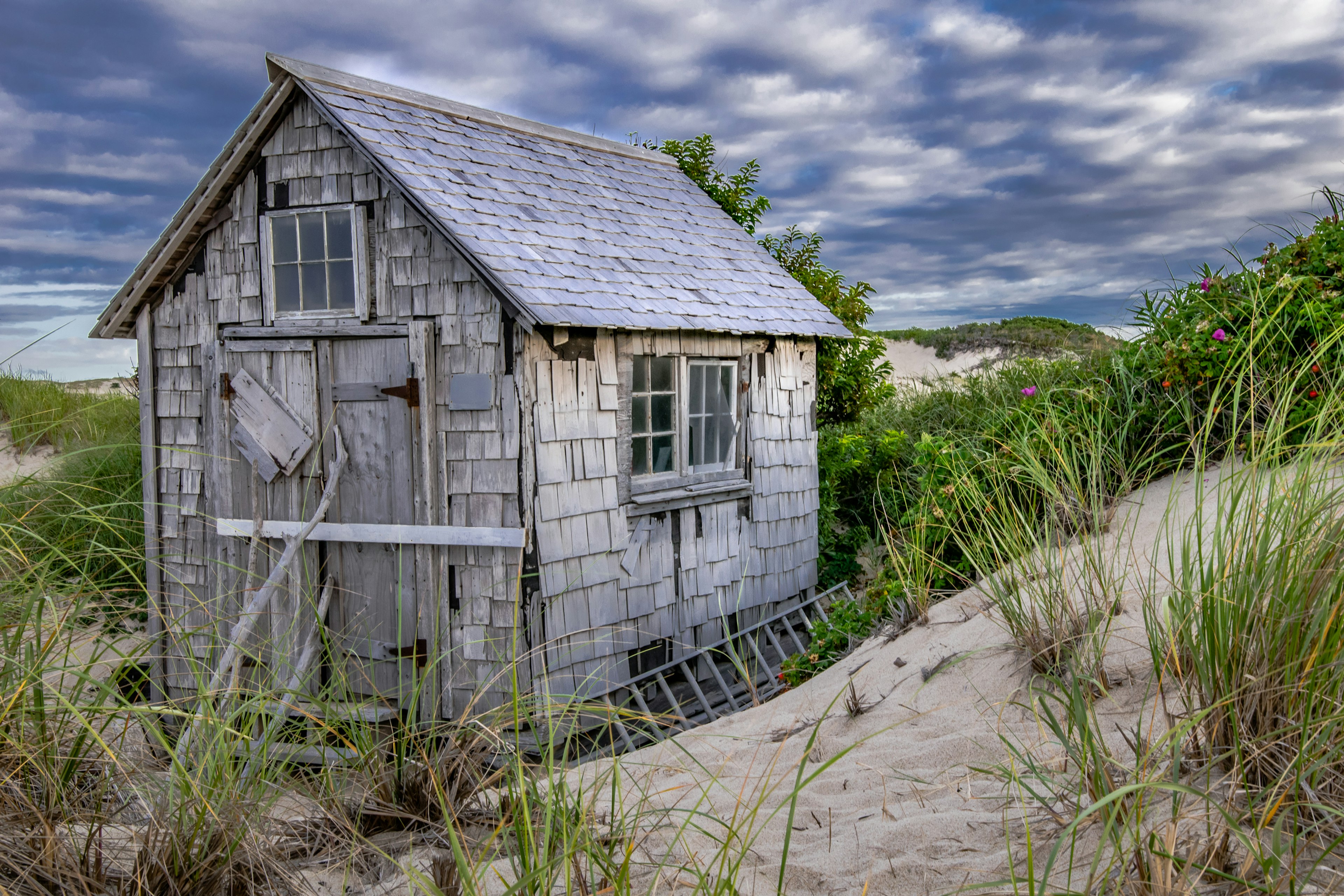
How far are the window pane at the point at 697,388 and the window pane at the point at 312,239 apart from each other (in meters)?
2.84

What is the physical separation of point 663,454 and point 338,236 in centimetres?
288

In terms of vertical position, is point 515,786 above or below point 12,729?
below

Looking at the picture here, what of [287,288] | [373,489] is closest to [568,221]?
[287,288]

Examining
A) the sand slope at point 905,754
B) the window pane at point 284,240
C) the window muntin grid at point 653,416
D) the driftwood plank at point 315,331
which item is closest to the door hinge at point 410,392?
the driftwood plank at point 315,331

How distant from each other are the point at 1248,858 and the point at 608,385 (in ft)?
16.6

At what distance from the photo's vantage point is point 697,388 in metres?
7.45

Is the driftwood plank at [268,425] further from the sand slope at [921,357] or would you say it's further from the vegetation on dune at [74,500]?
the sand slope at [921,357]

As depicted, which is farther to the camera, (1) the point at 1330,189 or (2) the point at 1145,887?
(1) the point at 1330,189

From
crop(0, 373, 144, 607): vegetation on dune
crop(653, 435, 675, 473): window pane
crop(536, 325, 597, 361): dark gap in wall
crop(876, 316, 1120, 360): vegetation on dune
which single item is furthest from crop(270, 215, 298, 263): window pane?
crop(876, 316, 1120, 360): vegetation on dune

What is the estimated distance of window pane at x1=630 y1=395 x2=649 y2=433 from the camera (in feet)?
22.5

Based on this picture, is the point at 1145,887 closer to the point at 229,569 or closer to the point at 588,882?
the point at 588,882

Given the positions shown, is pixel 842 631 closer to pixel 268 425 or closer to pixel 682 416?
pixel 682 416

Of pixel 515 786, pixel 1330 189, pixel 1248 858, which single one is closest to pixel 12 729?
pixel 515 786

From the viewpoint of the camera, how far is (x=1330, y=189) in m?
6.55
